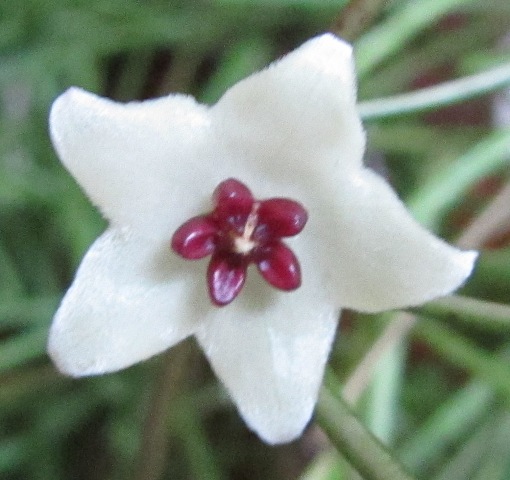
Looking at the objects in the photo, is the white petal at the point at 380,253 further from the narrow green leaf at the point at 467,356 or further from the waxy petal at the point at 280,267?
the narrow green leaf at the point at 467,356

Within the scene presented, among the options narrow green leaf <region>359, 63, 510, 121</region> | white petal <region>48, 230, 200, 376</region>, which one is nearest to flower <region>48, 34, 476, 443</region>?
white petal <region>48, 230, 200, 376</region>

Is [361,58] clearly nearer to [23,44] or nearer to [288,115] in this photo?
[288,115]

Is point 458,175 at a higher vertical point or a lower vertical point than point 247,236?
lower

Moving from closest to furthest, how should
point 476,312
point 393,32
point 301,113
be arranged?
point 301,113 < point 476,312 < point 393,32

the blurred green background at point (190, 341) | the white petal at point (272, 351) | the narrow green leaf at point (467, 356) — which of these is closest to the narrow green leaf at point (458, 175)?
the blurred green background at point (190, 341)

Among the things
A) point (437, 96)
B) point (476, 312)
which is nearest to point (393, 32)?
point (437, 96)

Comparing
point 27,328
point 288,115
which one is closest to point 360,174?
point 288,115

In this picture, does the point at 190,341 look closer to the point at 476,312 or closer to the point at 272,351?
the point at 272,351
